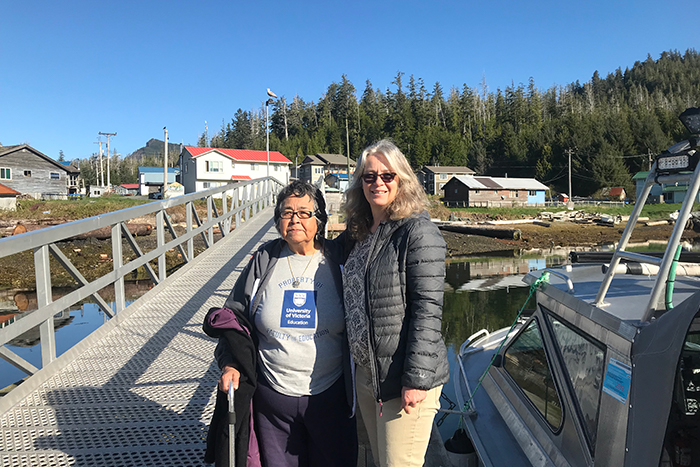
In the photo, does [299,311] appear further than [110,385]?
No

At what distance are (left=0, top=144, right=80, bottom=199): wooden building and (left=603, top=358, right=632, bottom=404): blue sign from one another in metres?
54.0

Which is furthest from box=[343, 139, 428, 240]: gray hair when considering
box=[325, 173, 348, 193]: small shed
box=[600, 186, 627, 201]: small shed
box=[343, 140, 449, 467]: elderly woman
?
box=[600, 186, 627, 201]: small shed

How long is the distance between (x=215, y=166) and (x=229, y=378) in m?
57.5

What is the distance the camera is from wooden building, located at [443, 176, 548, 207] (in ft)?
193

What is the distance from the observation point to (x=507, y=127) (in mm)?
94000

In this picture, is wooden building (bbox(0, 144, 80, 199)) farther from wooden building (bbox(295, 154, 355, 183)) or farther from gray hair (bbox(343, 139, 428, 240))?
gray hair (bbox(343, 139, 428, 240))

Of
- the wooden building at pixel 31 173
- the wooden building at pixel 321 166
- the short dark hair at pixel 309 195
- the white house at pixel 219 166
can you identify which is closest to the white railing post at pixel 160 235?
the short dark hair at pixel 309 195

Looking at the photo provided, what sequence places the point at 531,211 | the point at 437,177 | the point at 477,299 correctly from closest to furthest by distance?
the point at 477,299 → the point at 531,211 → the point at 437,177

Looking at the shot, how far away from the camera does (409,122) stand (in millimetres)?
102500

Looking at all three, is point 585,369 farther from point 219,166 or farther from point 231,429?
point 219,166

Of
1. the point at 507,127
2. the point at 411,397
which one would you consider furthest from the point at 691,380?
the point at 507,127

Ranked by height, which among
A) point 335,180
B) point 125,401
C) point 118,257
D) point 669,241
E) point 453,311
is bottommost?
point 453,311

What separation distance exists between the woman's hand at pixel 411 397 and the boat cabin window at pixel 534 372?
1.37m

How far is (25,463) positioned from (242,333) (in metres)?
1.47
